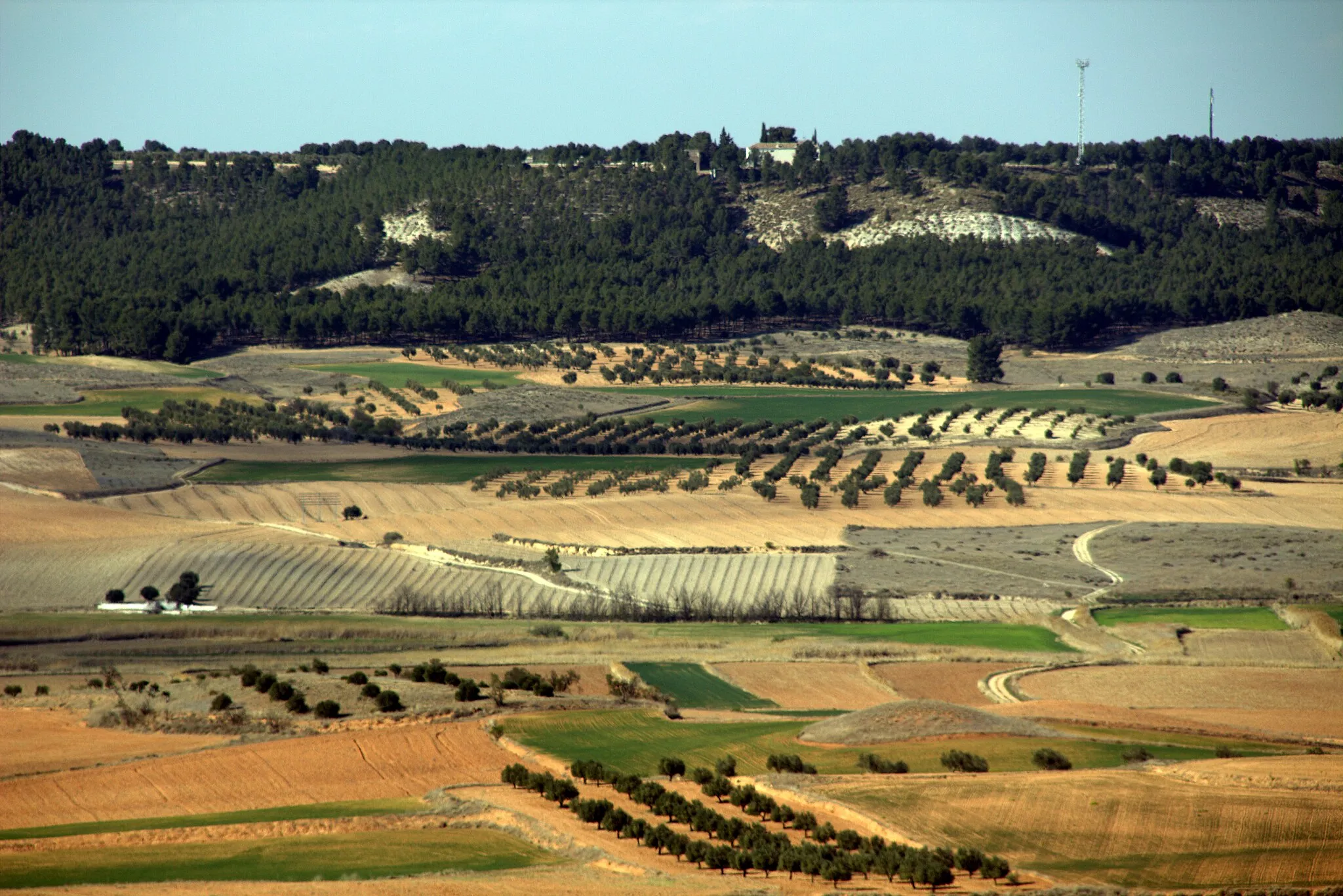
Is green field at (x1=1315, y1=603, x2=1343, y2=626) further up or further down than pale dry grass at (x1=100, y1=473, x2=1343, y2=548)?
further down

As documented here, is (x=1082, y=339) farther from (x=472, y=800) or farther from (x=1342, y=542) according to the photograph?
(x=472, y=800)

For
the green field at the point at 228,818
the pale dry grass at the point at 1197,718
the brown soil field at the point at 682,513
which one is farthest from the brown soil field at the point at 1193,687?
the brown soil field at the point at 682,513

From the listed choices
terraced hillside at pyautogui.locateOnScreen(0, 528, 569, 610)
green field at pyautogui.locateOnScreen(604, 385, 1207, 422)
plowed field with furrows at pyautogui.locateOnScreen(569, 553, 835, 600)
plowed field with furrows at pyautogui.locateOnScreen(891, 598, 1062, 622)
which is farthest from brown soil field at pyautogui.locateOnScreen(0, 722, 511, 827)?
green field at pyautogui.locateOnScreen(604, 385, 1207, 422)

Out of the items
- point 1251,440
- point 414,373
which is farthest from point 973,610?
point 414,373

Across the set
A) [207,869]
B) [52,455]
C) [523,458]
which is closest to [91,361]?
[52,455]

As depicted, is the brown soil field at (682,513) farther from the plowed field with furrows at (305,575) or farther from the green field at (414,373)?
the green field at (414,373)

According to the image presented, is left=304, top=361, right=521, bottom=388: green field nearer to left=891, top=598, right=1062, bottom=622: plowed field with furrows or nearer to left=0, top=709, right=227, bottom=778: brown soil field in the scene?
left=891, top=598, right=1062, bottom=622: plowed field with furrows
